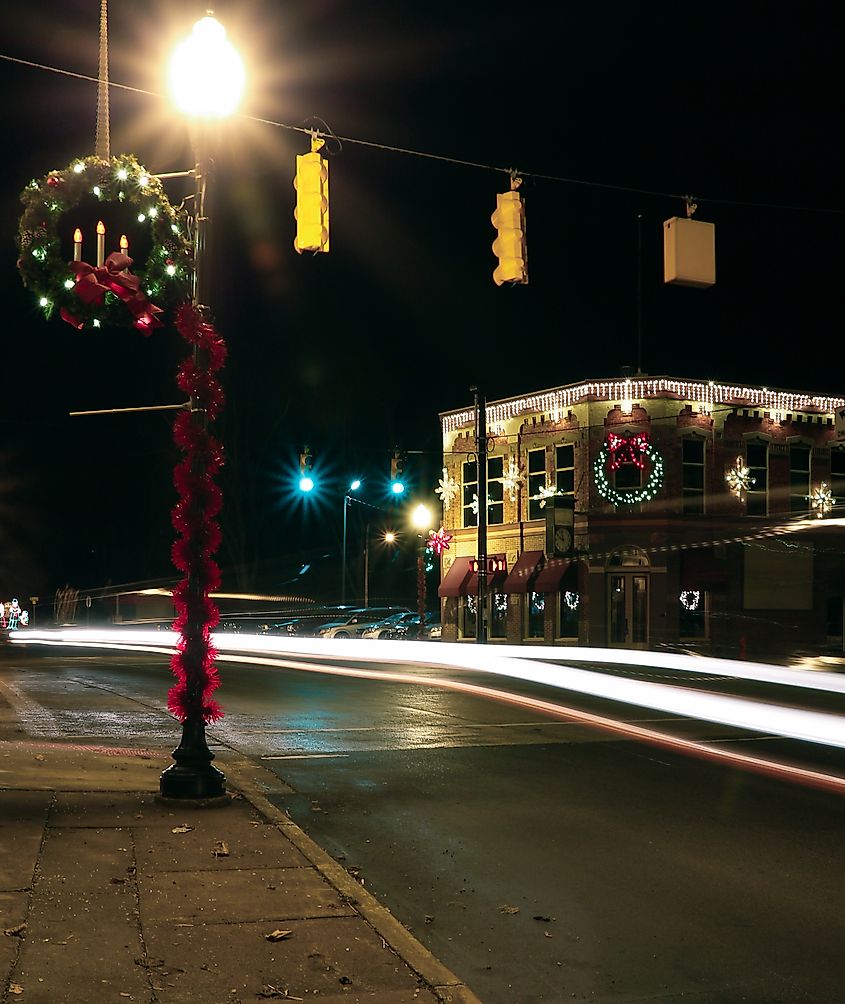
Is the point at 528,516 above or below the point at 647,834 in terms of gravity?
above

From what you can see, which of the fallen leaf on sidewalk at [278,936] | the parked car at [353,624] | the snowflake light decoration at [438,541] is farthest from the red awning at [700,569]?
the fallen leaf on sidewalk at [278,936]

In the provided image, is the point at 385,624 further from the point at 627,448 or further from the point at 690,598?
the point at 627,448

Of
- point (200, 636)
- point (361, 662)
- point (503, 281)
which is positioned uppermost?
point (503, 281)

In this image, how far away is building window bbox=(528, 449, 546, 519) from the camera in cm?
4375

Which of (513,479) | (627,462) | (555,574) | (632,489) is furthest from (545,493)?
(627,462)

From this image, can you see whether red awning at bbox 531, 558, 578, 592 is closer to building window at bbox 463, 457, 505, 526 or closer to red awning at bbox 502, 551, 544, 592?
red awning at bbox 502, 551, 544, 592

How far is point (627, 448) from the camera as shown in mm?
40969

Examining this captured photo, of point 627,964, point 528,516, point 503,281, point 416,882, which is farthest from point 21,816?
point 528,516

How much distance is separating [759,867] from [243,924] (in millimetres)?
4058

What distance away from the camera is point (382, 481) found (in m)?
67.7

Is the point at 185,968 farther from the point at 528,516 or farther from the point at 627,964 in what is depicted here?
the point at 528,516

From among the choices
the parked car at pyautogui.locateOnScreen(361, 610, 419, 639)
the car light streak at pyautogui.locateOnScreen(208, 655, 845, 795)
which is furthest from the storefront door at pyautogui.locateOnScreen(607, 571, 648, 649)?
the car light streak at pyautogui.locateOnScreen(208, 655, 845, 795)

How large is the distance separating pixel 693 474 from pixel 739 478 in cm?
A: 172

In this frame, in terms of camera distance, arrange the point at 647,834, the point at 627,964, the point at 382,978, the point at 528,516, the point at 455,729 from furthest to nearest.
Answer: the point at 528,516 → the point at 455,729 → the point at 647,834 → the point at 627,964 → the point at 382,978
